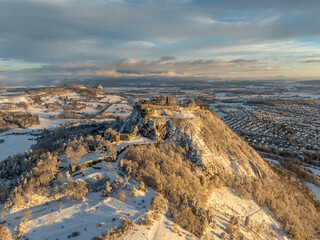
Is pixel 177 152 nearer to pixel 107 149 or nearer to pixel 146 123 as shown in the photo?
pixel 146 123

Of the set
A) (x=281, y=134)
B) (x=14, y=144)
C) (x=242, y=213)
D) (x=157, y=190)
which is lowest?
(x=281, y=134)

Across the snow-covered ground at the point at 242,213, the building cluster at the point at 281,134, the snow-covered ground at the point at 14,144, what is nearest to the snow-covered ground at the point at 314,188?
the snow-covered ground at the point at 242,213

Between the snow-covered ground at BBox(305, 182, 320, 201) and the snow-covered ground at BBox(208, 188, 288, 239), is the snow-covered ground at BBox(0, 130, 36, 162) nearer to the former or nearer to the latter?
the snow-covered ground at BBox(208, 188, 288, 239)

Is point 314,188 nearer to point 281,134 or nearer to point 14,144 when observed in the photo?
point 281,134

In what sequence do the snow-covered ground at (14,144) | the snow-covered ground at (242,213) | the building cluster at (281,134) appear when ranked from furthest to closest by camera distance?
1. the building cluster at (281,134)
2. the snow-covered ground at (14,144)
3. the snow-covered ground at (242,213)

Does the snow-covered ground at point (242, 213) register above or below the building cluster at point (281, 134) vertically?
above

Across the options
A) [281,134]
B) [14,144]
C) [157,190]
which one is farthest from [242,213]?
[281,134]

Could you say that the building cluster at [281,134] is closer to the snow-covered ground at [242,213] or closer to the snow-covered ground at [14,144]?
the snow-covered ground at [242,213]

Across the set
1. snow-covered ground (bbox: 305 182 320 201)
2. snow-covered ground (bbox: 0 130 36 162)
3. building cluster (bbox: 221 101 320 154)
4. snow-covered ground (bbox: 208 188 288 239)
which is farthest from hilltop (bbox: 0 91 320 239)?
building cluster (bbox: 221 101 320 154)

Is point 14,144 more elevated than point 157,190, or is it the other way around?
point 157,190

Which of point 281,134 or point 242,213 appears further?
point 281,134

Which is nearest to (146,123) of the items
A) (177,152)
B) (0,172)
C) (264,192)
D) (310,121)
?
(177,152)
